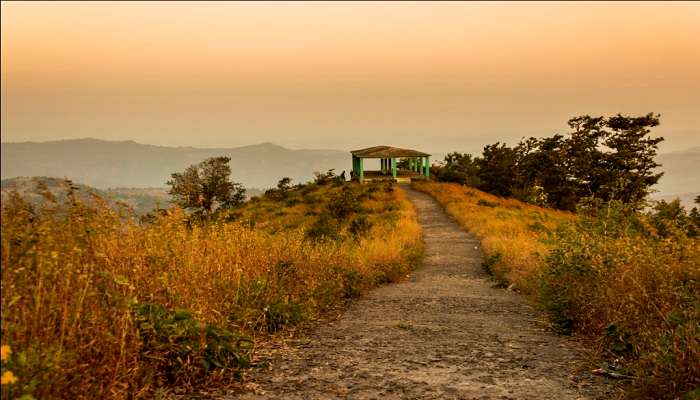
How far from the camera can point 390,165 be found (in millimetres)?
55812

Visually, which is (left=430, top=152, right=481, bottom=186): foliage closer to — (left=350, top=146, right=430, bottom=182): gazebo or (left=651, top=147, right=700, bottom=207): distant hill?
(left=350, top=146, right=430, bottom=182): gazebo

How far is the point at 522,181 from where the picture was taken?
160ft

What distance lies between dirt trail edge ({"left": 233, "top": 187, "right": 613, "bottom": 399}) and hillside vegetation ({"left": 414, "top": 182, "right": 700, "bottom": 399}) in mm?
379

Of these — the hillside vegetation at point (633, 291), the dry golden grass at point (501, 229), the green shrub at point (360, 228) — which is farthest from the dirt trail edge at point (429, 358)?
the green shrub at point (360, 228)

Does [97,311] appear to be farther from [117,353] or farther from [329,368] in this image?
[329,368]

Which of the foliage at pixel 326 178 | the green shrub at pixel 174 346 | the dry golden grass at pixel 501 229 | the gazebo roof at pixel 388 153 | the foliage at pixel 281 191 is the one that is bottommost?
the dry golden grass at pixel 501 229

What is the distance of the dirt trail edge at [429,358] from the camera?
4422 mm

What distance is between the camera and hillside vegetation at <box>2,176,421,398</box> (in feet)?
10.6

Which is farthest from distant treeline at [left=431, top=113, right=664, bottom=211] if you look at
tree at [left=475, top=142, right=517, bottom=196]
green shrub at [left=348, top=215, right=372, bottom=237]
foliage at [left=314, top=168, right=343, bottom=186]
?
green shrub at [left=348, top=215, right=372, bottom=237]

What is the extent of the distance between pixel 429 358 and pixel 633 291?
2.37 metres

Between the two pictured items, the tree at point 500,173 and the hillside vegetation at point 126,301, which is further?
the tree at point 500,173

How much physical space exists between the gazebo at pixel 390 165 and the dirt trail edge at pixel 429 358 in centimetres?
4304

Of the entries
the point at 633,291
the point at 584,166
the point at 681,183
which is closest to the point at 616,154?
the point at 584,166

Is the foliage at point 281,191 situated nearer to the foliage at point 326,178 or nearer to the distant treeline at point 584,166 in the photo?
the foliage at point 326,178
